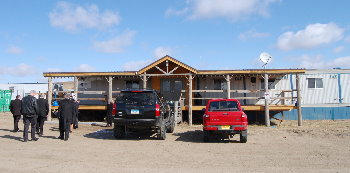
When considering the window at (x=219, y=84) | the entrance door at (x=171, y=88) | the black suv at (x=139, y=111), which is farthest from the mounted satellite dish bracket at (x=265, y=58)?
the black suv at (x=139, y=111)

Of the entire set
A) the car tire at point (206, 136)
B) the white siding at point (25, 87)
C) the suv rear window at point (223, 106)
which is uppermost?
the white siding at point (25, 87)

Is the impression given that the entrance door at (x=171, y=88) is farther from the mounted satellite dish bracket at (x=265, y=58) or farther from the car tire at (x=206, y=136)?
the car tire at (x=206, y=136)

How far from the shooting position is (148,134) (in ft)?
45.8

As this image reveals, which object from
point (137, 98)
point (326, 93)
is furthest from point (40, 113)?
point (326, 93)

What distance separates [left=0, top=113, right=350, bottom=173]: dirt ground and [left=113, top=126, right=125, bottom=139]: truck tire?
55cm

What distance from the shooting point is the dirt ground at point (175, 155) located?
7172 mm

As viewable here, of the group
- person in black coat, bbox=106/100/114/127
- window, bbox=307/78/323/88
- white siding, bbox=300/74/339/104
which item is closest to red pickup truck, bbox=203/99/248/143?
person in black coat, bbox=106/100/114/127

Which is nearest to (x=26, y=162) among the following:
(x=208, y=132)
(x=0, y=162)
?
(x=0, y=162)

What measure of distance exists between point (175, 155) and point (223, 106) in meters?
3.72

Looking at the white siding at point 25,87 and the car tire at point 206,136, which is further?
the white siding at point 25,87

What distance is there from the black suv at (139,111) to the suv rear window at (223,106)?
1895 mm

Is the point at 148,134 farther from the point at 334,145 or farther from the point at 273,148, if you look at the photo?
the point at 334,145

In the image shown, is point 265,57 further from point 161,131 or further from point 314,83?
point 161,131

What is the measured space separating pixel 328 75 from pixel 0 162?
21147 millimetres
